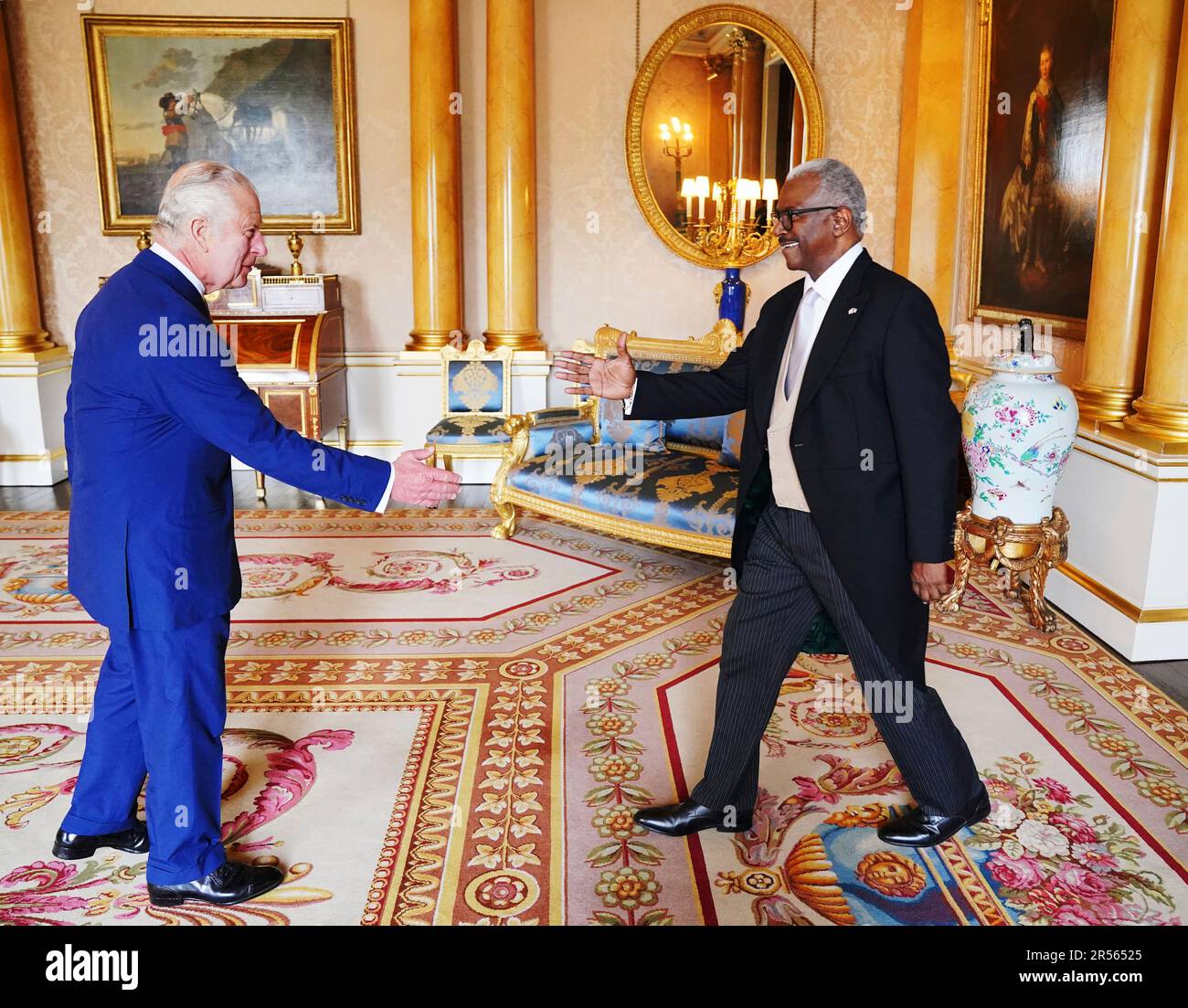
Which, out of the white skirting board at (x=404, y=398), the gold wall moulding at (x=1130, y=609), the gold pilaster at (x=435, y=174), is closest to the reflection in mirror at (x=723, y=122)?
the gold pilaster at (x=435, y=174)

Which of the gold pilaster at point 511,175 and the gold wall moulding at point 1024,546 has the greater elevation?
the gold pilaster at point 511,175

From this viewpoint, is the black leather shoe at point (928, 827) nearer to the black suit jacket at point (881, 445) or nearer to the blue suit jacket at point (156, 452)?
the black suit jacket at point (881, 445)

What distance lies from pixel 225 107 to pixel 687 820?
262 inches

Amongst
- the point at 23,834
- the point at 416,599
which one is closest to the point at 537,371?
the point at 416,599

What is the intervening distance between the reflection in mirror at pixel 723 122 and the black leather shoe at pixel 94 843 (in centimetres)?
608

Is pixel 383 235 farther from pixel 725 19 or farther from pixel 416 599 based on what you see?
pixel 416 599

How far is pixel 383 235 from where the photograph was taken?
7.78 m

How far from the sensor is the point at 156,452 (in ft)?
7.48

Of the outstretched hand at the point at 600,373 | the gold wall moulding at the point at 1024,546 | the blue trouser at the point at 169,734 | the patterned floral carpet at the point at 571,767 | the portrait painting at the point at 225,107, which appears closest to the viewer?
the blue trouser at the point at 169,734

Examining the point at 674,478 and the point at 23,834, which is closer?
the point at 23,834

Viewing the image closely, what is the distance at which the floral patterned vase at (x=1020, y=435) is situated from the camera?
4246mm

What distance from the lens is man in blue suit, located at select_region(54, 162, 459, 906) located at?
7.33ft

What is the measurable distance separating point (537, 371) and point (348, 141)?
2176 mm

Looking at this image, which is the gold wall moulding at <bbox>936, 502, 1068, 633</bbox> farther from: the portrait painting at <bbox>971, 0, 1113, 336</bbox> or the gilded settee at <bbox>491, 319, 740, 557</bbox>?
the portrait painting at <bbox>971, 0, 1113, 336</bbox>
